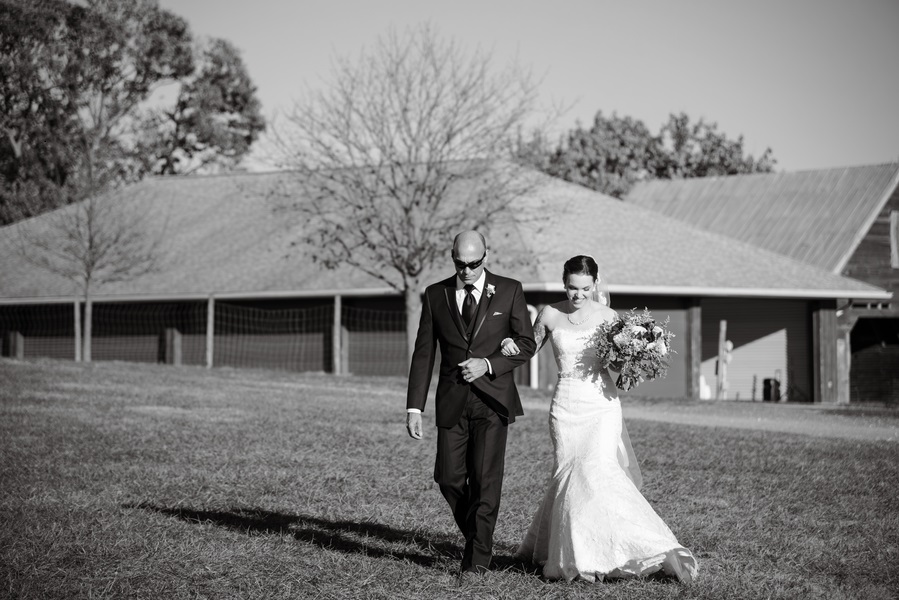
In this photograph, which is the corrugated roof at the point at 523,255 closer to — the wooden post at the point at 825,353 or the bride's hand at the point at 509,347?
the wooden post at the point at 825,353

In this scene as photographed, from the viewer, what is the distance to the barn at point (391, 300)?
2722 centimetres

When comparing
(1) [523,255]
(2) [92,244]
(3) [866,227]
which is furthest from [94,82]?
(3) [866,227]

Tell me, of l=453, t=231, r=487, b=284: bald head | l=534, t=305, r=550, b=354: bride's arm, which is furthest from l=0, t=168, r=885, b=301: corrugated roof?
l=453, t=231, r=487, b=284: bald head

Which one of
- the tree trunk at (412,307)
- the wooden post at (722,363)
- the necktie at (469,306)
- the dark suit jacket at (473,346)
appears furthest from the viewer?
the wooden post at (722,363)

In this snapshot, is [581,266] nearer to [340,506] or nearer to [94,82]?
[340,506]

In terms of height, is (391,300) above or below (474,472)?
above

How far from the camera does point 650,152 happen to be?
6319cm

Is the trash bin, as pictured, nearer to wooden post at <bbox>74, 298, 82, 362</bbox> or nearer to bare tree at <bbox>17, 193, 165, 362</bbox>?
bare tree at <bbox>17, 193, 165, 362</bbox>

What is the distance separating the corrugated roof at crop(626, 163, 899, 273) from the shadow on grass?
87.7 ft

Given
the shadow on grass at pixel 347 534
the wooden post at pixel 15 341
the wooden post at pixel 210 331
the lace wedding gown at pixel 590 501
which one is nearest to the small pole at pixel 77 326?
the wooden post at pixel 15 341

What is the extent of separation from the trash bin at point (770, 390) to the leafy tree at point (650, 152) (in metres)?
31.6

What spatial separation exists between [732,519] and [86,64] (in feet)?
A: 119

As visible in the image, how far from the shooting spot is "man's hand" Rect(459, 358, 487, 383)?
6.71 m

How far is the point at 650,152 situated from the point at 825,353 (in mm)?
36044
